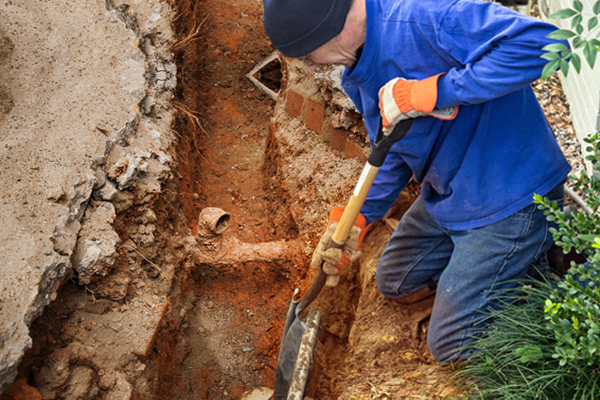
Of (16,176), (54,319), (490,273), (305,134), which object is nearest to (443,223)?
(490,273)

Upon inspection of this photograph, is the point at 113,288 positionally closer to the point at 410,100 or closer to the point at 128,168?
the point at 128,168

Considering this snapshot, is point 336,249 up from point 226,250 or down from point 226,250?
up

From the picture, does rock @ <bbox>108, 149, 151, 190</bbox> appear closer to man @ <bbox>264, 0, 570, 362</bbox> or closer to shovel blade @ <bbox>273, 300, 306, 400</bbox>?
shovel blade @ <bbox>273, 300, 306, 400</bbox>

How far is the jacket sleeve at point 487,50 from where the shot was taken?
56.2 inches

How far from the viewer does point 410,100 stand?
1615 millimetres

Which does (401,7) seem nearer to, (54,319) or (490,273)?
(490,273)

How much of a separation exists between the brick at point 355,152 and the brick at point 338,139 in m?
0.06

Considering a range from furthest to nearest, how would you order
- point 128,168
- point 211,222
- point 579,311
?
1. point 211,222
2. point 128,168
3. point 579,311

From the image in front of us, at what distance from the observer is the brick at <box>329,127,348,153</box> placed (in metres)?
3.45

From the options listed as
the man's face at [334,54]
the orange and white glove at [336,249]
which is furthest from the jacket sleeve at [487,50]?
the orange and white glove at [336,249]

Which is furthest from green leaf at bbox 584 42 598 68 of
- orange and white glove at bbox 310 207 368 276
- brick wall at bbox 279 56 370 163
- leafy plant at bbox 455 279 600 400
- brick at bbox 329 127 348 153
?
brick at bbox 329 127 348 153

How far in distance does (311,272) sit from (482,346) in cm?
159

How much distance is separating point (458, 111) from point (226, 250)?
223 cm

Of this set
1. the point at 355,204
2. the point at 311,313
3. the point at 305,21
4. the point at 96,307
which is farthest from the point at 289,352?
the point at 305,21
